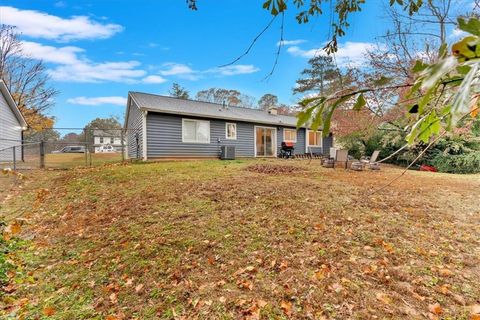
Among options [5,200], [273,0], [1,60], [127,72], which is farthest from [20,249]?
[1,60]

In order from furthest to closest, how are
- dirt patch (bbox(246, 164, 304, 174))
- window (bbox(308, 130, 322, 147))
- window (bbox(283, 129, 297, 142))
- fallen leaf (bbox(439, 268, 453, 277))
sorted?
window (bbox(308, 130, 322, 147)) < window (bbox(283, 129, 297, 142)) < dirt patch (bbox(246, 164, 304, 174)) < fallen leaf (bbox(439, 268, 453, 277))

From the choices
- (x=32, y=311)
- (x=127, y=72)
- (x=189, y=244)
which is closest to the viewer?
(x=32, y=311)

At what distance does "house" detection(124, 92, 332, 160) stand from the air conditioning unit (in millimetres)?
485

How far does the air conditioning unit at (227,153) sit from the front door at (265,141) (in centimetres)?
250

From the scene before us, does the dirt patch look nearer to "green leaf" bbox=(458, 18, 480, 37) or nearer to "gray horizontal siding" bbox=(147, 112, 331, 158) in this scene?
"gray horizontal siding" bbox=(147, 112, 331, 158)

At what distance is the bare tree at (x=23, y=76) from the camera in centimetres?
1895

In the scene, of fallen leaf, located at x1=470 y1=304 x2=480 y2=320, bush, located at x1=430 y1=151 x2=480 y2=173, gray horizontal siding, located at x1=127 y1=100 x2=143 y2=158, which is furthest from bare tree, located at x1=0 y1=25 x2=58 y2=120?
bush, located at x1=430 y1=151 x2=480 y2=173

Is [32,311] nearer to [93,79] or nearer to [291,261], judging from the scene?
[291,261]

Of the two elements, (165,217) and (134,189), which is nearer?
(165,217)

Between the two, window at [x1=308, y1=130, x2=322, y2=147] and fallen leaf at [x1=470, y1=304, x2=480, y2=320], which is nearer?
fallen leaf at [x1=470, y1=304, x2=480, y2=320]

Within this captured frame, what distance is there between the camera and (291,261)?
309 cm

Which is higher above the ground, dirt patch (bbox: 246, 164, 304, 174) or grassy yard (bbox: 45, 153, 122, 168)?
grassy yard (bbox: 45, 153, 122, 168)

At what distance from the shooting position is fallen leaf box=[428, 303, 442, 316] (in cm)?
225

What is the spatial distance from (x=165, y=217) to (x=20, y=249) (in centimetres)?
205
